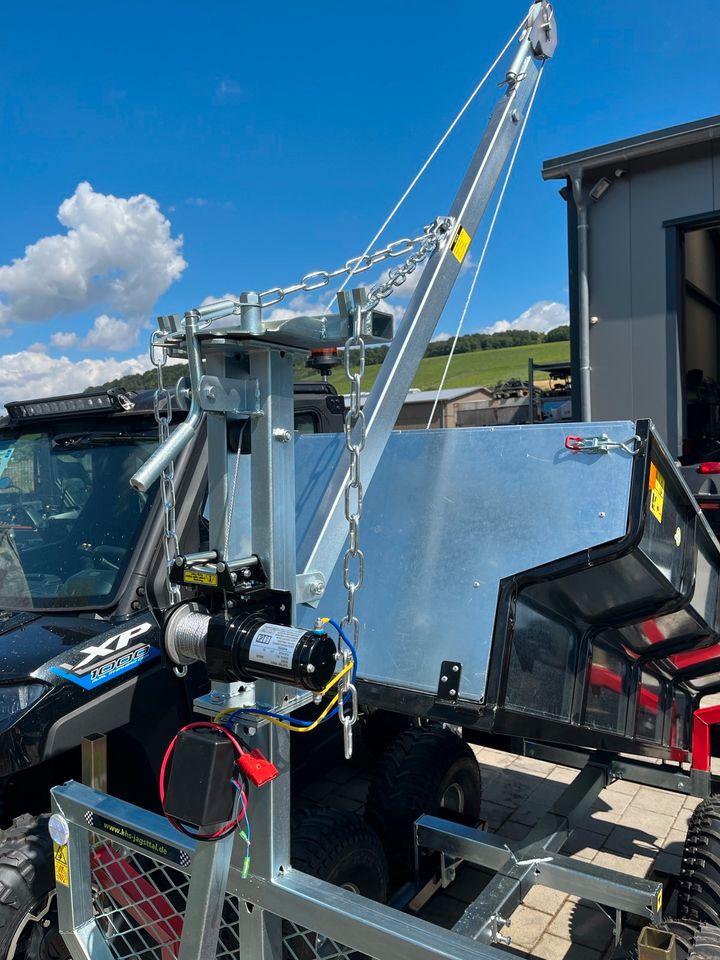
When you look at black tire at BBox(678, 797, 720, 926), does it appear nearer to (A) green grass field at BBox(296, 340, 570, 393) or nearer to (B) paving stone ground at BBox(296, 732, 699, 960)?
(B) paving stone ground at BBox(296, 732, 699, 960)

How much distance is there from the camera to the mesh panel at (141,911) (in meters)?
2.11

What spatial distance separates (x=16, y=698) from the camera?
2.26 m

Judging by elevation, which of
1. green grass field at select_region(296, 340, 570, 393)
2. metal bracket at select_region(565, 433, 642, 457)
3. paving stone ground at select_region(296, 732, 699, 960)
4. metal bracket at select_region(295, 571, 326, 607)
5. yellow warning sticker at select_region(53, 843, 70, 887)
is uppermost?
green grass field at select_region(296, 340, 570, 393)

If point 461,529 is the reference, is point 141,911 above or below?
below

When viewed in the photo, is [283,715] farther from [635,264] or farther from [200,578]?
[635,264]

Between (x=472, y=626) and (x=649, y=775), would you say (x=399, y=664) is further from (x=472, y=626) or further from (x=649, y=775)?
(x=649, y=775)

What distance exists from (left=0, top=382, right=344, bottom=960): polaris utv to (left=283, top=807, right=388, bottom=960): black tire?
575 mm

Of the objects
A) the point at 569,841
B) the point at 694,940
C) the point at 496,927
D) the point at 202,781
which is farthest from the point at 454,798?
the point at 202,781

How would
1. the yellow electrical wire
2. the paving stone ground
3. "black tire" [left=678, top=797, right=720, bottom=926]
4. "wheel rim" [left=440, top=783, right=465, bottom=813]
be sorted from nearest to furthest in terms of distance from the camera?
1. the yellow electrical wire
2. "black tire" [left=678, top=797, right=720, bottom=926]
3. the paving stone ground
4. "wheel rim" [left=440, top=783, right=465, bottom=813]

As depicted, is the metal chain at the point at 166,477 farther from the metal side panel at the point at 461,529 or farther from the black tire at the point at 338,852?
the black tire at the point at 338,852

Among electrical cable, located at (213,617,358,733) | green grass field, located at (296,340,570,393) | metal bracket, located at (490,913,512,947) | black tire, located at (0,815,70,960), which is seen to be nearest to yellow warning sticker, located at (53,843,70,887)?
black tire, located at (0,815,70,960)

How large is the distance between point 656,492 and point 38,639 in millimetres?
1973

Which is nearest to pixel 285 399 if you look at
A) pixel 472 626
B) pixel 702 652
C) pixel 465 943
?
pixel 472 626

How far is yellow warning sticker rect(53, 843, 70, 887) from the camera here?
2.07 metres
